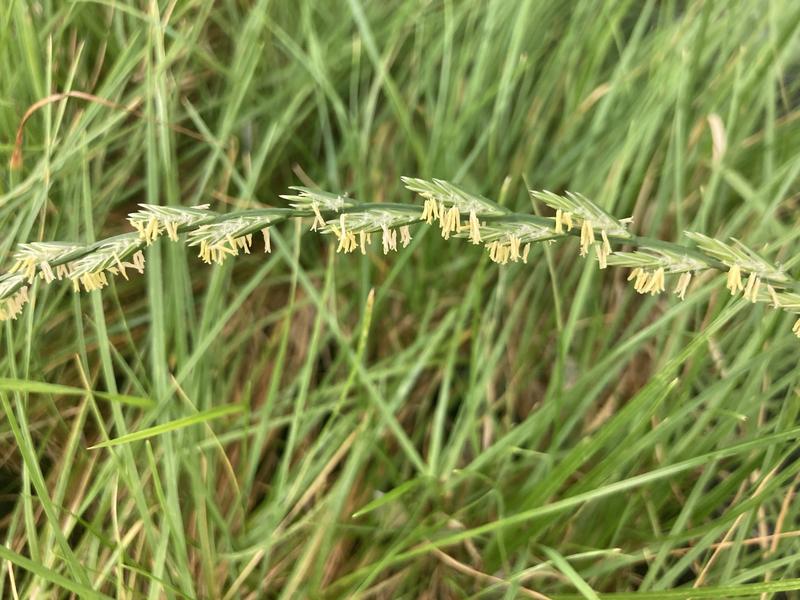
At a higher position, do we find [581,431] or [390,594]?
[581,431]

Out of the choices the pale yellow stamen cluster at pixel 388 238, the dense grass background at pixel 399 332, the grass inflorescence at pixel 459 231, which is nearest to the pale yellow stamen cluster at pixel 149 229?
the grass inflorescence at pixel 459 231

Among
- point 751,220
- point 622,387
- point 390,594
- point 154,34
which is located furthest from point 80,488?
point 751,220

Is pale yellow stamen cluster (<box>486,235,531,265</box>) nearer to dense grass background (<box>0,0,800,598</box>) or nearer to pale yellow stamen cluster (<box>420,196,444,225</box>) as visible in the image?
pale yellow stamen cluster (<box>420,196,444,225</box>)

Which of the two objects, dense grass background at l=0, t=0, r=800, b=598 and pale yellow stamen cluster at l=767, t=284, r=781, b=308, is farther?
dense grass background at l=0, t=0, r=800, b=598

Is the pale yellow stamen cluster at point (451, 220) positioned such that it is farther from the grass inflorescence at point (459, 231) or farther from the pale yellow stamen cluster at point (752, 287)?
the pale yellow stamen cluster at point (752, 287)

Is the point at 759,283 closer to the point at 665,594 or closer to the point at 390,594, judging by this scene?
the point at 665,594

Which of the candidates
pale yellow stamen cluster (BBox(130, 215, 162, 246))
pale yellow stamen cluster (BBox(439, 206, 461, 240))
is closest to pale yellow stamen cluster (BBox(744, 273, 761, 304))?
pale yellow stamen cluster (BBox(439, 206, 461, 240))


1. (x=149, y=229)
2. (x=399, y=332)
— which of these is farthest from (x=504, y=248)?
(x=399, y=332)

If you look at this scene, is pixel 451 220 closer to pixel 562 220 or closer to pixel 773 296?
pixel 562 220
